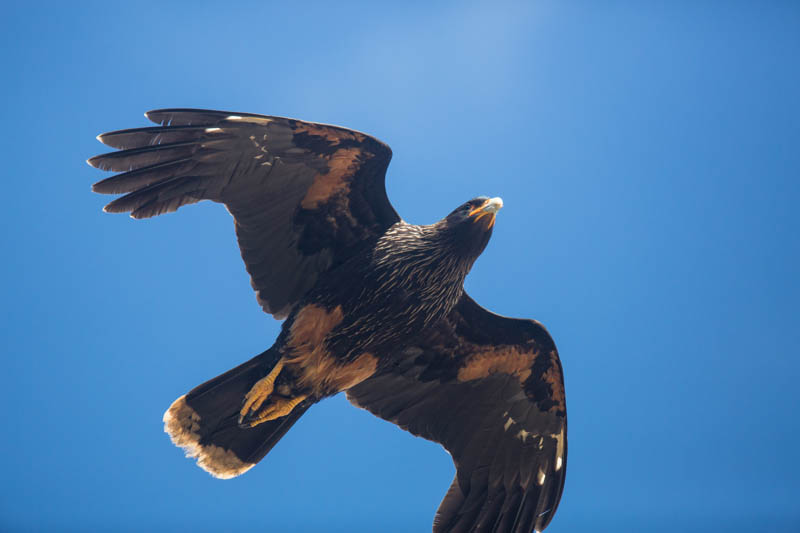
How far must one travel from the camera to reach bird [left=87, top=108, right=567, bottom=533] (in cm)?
355

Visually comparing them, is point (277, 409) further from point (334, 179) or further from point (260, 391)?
point (334, 179)

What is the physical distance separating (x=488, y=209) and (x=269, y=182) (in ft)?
4.44

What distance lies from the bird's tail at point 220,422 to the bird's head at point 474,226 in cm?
133

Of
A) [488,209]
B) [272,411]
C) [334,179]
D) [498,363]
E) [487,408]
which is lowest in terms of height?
[272,411]

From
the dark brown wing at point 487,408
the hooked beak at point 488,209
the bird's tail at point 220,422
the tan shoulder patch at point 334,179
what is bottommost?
the bird's tail at point 220,422

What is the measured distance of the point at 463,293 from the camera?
424 cm

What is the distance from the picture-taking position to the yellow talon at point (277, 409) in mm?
3830

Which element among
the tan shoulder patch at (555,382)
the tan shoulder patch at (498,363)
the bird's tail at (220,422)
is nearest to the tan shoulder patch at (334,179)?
the bird's tail at (220,422)

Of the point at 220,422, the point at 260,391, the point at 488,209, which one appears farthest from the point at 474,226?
the point at 220,422

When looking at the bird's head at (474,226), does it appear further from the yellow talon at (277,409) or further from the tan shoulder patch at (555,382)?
the yellow talon at (277,409)

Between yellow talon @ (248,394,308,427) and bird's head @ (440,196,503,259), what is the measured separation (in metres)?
1.38

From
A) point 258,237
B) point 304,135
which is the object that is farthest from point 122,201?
point 304,135

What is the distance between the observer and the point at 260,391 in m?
3.75

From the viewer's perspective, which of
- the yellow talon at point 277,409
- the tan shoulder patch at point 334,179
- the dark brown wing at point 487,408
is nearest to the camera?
the tan shoulder patch at point 334,179
